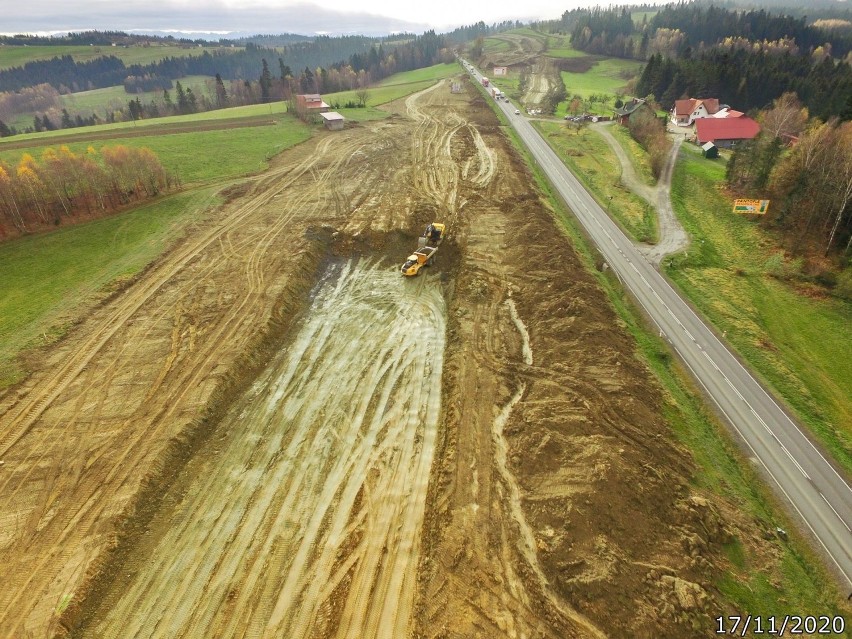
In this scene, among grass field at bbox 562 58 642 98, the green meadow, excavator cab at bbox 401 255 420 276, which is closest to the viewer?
excavator cab at bbox 401 255 420 276

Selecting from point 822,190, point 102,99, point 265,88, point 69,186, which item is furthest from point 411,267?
point 102,99

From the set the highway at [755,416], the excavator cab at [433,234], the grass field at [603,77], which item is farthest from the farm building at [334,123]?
the grass field at [603,77]

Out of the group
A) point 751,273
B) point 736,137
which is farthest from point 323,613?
point 736,137

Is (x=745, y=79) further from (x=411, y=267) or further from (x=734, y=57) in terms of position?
(x=411, y=267)

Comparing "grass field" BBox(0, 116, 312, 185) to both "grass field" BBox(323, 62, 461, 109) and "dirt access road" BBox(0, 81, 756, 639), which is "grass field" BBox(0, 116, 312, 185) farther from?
"dirt access road" BBox(0, 81, 756, 639)

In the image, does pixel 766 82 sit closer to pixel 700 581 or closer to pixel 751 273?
pixel 751 273

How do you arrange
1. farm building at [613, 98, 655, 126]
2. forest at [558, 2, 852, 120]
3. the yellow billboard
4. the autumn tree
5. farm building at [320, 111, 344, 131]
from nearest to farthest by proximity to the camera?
the autumn tree < the yellow billboard < farm building at [320, 111, 344, 131] < forest at [558, 2, 852, 120] < farm building at [613, 98, 655, 126]

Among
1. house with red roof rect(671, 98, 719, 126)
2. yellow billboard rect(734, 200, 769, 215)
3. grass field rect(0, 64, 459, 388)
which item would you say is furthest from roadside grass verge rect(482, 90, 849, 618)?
house with red roof rect(671, 98, 719, 126)
